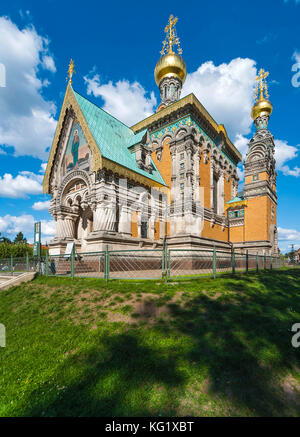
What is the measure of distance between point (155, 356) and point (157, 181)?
14085 mm

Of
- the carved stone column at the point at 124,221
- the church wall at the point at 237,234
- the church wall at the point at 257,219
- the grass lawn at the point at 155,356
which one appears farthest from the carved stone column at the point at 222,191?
the grass lawn at the point at 155,356

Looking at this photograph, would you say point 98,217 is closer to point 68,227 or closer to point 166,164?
point 68,227

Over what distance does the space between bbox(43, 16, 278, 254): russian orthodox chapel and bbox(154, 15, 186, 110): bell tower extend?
105mm

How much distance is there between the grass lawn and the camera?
2699 mm

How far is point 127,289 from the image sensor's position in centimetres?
643

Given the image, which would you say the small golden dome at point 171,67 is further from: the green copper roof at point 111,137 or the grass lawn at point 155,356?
the grass lawn at point 155,356

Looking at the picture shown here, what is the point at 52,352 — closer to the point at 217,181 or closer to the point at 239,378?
the point at 239,378

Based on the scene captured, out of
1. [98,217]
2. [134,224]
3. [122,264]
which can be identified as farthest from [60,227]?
[122,264]

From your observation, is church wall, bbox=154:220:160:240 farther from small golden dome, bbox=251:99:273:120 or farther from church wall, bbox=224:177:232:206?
small golden dome, bbox=251:99:273:120

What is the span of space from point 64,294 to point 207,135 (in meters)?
18.3

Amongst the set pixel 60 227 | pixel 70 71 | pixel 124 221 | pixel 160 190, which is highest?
pixel 70 71

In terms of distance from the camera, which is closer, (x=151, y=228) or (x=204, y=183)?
(x=151, y=228)

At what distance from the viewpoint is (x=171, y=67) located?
22.0m

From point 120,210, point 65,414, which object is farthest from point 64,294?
point 120,210
